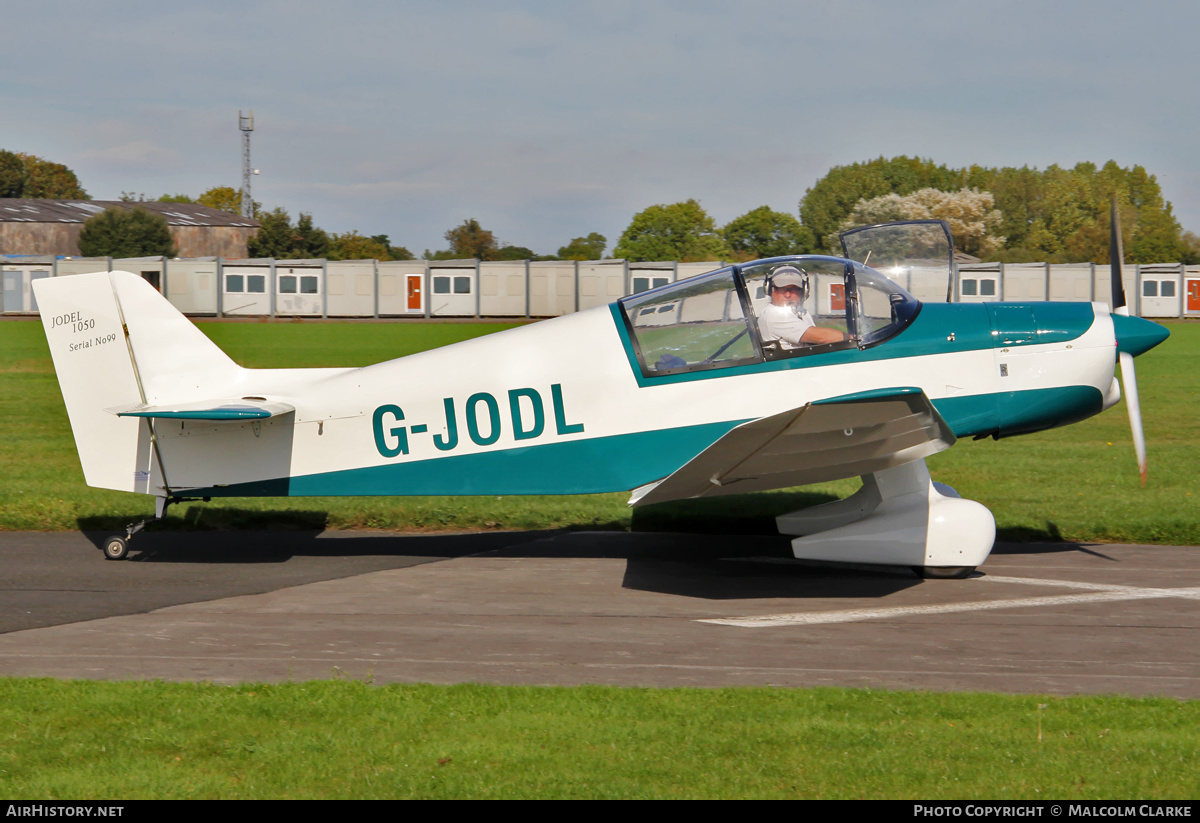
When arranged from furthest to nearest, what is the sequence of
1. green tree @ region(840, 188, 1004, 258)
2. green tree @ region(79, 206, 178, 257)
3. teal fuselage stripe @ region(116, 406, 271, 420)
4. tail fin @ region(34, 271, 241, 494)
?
green tree @ region(840, 188, 1004, 258), green tree @ region(79, 206, 178, 257), tail fin @ region(34, 271, 241, 494), teal fuselage stripe @ region(116, 406, 271, 420)

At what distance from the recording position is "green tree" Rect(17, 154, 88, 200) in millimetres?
108750

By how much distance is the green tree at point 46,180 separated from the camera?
108750 mm

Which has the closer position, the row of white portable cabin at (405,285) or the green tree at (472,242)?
the row of white portable cabin at (405,285)

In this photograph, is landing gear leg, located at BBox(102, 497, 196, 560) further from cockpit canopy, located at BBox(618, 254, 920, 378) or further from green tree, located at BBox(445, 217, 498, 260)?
green tree, located at BBox(445, 217, 498, 260)

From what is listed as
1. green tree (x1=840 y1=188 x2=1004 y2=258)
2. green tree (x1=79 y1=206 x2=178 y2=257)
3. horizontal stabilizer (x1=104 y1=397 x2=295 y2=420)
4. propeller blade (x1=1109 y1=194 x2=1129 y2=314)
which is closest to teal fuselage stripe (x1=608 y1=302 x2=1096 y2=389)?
propeller blade (x1=1109 y1=194 x2=1129 y2=314)

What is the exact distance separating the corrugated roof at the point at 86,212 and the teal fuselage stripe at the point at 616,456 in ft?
271

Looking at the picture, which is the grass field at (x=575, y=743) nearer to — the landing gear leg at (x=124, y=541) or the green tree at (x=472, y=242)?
the landing gear leg at (x=124, y=541)

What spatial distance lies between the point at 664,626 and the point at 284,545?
3.75 m

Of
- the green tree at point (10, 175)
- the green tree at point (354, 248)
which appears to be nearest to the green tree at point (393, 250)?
the green tree at point (354, 248)

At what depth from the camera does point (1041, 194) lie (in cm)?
9475

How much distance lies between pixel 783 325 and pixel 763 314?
16 cm

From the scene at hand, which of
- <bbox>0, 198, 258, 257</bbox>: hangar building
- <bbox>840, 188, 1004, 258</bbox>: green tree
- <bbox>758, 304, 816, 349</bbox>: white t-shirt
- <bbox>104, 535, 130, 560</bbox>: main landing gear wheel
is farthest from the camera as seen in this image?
<bbox>0, 198, 258, 257</bbox>: hangar building

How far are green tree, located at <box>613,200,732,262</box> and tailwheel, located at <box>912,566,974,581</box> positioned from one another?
71.9 m

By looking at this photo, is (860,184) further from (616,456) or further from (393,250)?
(616,456)
